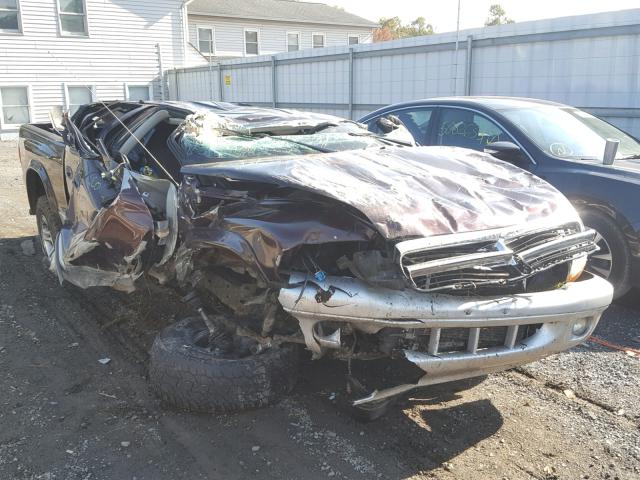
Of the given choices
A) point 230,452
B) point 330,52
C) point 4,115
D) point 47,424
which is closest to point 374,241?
point 230,452

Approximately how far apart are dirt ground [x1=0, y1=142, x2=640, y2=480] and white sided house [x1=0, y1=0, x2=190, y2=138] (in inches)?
646

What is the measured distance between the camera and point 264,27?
27922 millimetres

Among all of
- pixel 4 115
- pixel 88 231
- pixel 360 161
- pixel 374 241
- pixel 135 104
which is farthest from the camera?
pixel 4 115

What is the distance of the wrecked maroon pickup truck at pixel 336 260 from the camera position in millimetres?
2543

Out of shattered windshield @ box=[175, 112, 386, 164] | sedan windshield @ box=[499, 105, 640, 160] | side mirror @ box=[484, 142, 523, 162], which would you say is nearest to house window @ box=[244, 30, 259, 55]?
sedan windshield @ box=[499, 105, 640, 160]

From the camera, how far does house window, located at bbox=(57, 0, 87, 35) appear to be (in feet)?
63.3

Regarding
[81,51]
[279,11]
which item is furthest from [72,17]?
[279,11]

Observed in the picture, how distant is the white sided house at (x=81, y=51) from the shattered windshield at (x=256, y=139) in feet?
51.5

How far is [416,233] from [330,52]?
1167 centimetres

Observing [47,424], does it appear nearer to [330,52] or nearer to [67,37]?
[330,52]

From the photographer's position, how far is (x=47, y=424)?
299 cm

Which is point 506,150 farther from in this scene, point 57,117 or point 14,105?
point 14,105

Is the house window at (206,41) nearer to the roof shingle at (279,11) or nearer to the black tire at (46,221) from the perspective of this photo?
the roof shingle at (279,11)

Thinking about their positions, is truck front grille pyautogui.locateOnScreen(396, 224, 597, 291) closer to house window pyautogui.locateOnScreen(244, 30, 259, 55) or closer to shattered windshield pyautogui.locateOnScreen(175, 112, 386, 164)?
shattered windshield pyautogui.locateOnScreen(175, 112, 386, 164)
